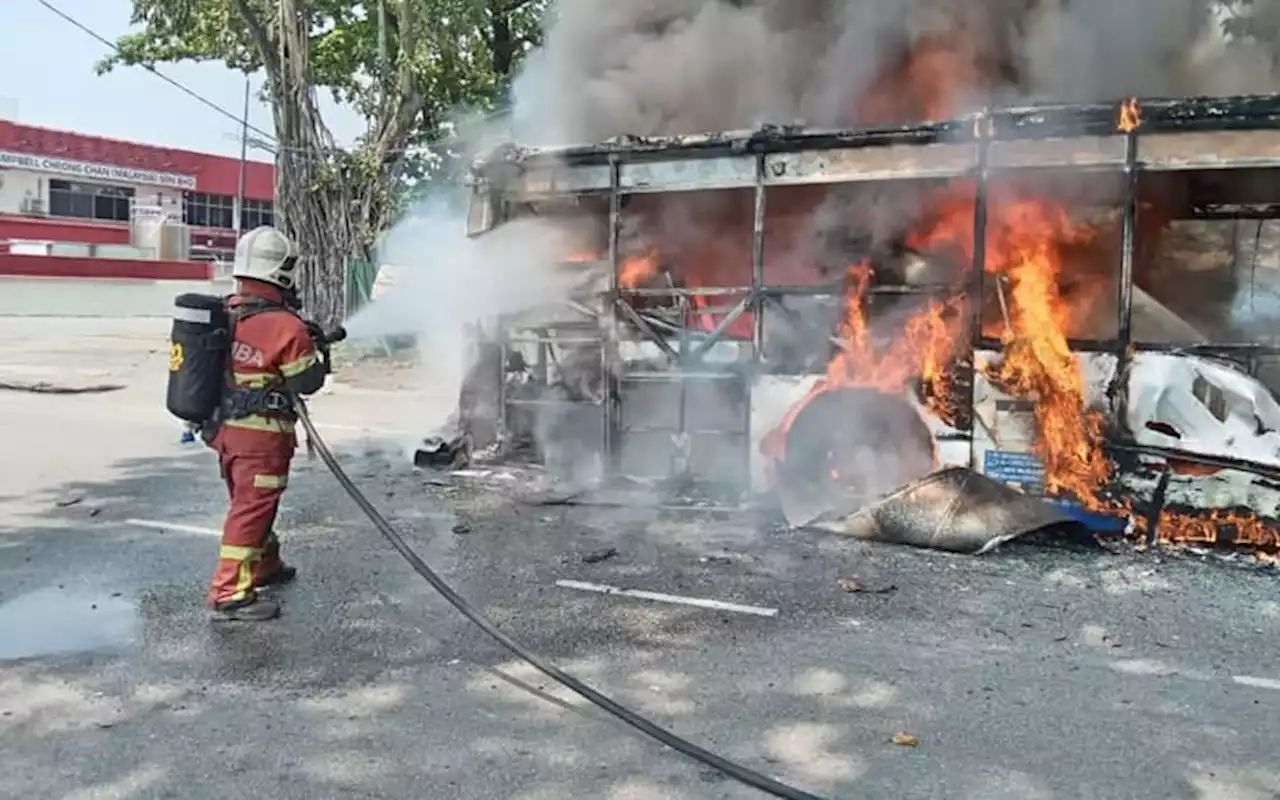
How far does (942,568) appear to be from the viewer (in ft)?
18.2

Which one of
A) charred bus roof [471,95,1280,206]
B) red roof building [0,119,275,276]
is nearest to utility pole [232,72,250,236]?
red roof building [0,119,275,276]

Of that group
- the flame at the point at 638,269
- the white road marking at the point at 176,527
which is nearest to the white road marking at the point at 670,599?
the white road marking at the point at 176,527

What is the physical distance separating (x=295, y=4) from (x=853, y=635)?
15657 mm

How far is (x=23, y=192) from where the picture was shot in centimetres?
3331

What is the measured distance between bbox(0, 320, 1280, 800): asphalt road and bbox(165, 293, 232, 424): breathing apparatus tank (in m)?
0.87

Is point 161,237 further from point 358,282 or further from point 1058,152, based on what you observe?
point 1058,152

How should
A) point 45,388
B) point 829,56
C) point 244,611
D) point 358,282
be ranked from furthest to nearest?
point 358,282
point 45,388
point 829,56
point 244,611

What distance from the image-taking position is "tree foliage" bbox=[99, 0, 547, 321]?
57.4ft

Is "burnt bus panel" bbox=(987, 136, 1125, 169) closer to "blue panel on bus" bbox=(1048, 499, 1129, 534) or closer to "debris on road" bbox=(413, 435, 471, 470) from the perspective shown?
"blue panel on bus" bbox=(1048, 499, 1129, 534)

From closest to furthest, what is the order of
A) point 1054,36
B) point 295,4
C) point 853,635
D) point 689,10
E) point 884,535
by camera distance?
point 853,635 < point 884,535 < point 1054,36 < point 689,10 < point 295,4

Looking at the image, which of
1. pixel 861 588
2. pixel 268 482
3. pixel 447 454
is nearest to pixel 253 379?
pixel 268 482

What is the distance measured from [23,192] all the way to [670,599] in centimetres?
3434

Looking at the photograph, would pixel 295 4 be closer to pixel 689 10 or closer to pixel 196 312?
pixel 689 10

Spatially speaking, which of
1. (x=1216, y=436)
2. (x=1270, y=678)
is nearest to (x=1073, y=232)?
(x=1216, y=436)
